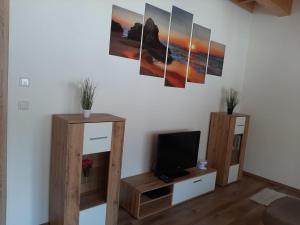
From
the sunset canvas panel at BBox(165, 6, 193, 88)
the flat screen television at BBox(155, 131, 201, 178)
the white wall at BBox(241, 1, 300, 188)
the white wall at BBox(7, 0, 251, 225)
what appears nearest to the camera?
the white wall at BBox(7, 0, 251, 225)

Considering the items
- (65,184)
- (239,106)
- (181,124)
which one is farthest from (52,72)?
(239,106)

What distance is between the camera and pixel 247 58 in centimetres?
417

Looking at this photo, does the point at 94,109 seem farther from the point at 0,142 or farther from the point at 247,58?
the point at 247,58

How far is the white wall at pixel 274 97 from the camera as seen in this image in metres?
3.64

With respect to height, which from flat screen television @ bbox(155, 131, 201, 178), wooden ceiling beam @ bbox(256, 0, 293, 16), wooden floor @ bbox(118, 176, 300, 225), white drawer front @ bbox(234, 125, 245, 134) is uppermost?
wooden ceiling beam @ bbox(256, 0, 293, 16)

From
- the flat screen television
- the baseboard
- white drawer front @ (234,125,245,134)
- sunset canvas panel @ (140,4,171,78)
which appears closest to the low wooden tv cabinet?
the flat screen television

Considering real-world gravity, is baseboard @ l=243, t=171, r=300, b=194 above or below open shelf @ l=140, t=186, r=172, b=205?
below

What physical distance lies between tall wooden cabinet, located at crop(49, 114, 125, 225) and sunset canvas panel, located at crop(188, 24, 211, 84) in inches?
62.6

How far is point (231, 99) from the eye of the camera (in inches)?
146

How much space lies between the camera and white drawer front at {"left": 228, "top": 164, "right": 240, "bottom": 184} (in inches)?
145

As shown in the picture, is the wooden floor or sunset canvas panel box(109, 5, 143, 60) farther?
the wooden floor

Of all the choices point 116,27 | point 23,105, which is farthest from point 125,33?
point 23,105

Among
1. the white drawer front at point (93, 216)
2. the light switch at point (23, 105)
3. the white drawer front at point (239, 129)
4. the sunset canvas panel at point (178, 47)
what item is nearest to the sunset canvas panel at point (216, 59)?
the sunset canvas panel at point (178, 47)

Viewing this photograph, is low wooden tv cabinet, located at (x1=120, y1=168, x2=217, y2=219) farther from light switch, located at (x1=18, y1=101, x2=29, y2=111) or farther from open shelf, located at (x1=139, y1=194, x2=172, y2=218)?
light switch, located at (x1=18, y1=101, x2=29, y2=111)
